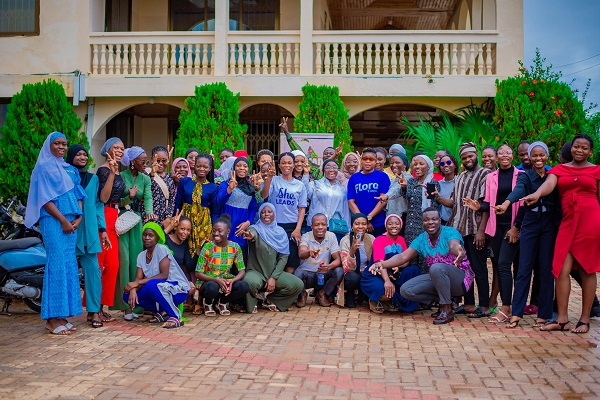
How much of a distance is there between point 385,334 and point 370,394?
2260mm

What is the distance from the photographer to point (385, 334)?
741cm

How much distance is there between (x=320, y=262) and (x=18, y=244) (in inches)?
139

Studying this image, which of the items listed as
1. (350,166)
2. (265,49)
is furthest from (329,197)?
(265,49)

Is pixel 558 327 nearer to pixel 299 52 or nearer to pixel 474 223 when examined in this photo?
pixel 474 223

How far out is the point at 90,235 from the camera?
24.8ft

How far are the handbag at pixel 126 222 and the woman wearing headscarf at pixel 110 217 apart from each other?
1.9 inches

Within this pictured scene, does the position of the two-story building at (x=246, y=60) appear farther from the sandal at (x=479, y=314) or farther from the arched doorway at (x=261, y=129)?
the sandal at (x=479, y=314)

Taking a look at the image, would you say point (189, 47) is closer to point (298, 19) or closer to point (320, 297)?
point (298, 19)

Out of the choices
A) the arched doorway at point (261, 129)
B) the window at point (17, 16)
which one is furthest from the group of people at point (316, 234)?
the window at point (17, 16)

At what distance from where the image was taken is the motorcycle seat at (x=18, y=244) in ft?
27.6

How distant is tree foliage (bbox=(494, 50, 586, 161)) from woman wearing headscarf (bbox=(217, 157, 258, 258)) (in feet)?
22.7

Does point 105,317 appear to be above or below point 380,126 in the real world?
below

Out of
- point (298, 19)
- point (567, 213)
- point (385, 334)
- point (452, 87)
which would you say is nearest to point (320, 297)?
point (385, 334)

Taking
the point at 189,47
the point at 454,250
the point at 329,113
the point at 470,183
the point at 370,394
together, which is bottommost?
the point at 370,394
